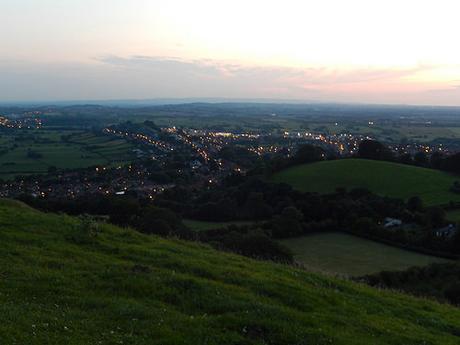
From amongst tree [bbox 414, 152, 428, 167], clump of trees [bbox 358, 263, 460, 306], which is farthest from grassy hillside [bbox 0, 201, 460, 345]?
tree [bbox 414, 152, 428, 167]

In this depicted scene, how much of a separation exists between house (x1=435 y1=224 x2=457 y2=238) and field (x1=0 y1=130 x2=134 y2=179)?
74090 mm

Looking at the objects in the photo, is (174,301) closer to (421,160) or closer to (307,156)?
(307,156)

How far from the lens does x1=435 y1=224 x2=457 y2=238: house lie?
43906 mm

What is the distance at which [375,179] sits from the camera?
73.6 m

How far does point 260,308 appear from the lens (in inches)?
426

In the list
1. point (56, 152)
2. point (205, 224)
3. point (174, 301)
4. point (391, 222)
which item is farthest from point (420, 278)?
point (56, 152)

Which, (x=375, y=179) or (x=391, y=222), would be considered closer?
(x=391, y=222)

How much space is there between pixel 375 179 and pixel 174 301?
220 feet

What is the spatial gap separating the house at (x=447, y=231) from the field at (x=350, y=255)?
4.61m

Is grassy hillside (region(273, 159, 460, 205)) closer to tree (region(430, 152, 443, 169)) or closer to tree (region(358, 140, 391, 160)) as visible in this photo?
tree (region(430, 152, 443, 169))

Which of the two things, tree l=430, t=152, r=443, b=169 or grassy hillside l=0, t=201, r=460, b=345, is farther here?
tree l=430, t=152, r=443, b=169

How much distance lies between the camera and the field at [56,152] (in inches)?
3922

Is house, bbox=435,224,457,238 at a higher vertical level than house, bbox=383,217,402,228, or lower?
higher

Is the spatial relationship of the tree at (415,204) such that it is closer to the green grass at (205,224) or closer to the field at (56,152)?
the green grass at (205,224)
